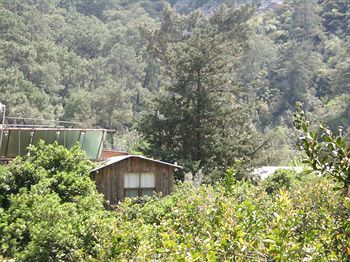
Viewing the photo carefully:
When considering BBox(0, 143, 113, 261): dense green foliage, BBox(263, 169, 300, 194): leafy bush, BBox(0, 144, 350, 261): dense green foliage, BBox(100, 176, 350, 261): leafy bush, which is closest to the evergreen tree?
BBox(263, 169, 300, 194): leafy bush

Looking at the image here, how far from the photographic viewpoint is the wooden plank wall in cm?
1731

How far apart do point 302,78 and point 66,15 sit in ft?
124

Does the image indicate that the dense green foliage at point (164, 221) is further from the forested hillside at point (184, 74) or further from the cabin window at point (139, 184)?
the forested hillside at point (184, 74)

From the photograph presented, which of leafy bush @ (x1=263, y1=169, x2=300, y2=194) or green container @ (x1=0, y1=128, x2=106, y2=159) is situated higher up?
green container @ (x1=0, y1=128, x2=106, y2=159)

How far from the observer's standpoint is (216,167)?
2300 cm

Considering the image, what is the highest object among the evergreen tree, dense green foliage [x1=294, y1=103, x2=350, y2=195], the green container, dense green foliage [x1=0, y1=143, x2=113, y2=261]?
the evergreen tree

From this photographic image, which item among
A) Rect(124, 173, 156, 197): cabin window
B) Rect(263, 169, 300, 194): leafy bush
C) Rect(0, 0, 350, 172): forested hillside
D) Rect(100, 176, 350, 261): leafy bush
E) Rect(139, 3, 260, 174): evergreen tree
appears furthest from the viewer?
Rect(0, 0, 350, 172): forested hillside

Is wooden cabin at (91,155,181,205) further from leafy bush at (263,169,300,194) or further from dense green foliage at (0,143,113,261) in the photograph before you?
leafy bush at (263,169,300,194)

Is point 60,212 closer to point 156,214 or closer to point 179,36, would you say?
point 156,214

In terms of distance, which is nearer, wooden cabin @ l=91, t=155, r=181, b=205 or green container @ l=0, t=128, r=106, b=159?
green container @ l=0, t=128, r=106, b=159

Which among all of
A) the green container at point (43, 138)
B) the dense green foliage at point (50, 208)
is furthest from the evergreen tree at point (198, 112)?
the dense green foliage at point (50, 208)

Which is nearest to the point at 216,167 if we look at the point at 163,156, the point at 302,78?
the point at 163,156

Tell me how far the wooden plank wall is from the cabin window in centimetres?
14

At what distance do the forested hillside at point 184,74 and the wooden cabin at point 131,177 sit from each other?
12.8 ft
